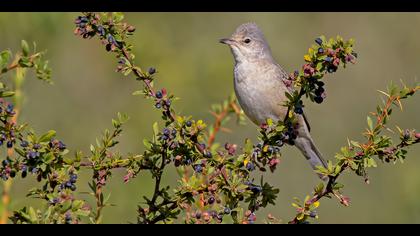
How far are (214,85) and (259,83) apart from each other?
2.43 m

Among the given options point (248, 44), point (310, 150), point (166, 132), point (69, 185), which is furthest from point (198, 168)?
point (310, 150)

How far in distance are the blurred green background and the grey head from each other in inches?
29.8

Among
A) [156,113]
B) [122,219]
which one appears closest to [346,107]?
[156,113]

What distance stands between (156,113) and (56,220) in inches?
191

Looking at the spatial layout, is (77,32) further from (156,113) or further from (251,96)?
(156,113)

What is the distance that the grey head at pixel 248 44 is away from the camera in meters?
6.25

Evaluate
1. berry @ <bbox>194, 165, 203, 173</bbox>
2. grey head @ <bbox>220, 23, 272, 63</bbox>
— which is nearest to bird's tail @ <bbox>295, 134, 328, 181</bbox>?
grey head @ <bbox>220, 23, 272, 63</bbox>

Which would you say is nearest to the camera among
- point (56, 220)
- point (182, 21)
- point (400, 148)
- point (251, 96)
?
point (56, 220)

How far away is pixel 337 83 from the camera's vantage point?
1036 cm

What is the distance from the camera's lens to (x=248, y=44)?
249 inches

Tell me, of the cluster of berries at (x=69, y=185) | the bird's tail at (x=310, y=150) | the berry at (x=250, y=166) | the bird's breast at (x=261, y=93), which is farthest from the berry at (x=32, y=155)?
the bird's tail at (x=310, y=150)

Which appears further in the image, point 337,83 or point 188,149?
point 337,83

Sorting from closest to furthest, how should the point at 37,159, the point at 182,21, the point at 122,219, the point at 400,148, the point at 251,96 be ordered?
the point at 37,159 → the point at 400,148 → the point at 122,219 → the point at 251,96 → the point at 182,21

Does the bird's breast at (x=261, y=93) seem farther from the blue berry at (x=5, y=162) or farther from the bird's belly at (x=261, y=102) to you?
the blue berry at (x=5, y=162)
